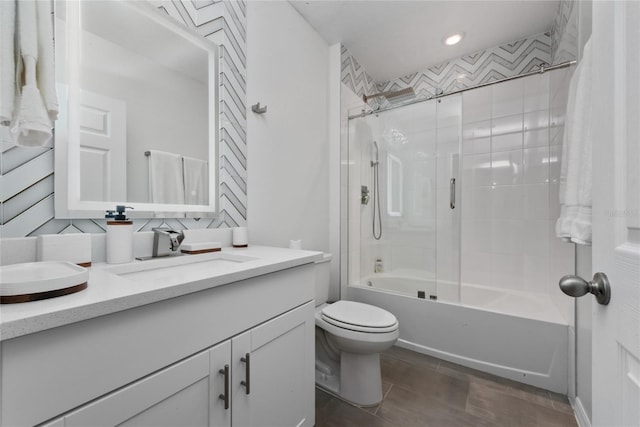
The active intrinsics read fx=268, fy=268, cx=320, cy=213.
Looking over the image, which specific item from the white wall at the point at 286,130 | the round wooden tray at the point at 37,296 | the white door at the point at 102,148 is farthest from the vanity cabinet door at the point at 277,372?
the white door at the point at 102,148

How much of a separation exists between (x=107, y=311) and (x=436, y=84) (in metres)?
3.07

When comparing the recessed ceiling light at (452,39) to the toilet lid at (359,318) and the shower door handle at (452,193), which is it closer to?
the shower door handle at (452,193)

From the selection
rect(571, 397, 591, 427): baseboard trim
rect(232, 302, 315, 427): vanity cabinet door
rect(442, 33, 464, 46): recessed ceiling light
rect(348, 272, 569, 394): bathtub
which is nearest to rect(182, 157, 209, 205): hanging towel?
rect(232, 302, 315, 427): vanity cabinet door

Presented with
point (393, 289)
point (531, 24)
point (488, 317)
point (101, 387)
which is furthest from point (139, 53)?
point (531, 24)

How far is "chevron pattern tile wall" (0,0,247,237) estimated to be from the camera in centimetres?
83

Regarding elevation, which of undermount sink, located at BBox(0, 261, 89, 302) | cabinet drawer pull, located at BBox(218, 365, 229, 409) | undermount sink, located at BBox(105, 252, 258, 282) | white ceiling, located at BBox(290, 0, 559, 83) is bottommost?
cabinet drawer pull, located at BBox(218, 365, 229, 409)

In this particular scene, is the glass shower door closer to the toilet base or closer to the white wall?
the white wall

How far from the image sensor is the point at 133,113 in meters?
1.14

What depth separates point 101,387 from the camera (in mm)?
557

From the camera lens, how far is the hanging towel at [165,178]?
1189 millimetres

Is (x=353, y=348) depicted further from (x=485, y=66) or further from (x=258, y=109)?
(x=485, y=66)

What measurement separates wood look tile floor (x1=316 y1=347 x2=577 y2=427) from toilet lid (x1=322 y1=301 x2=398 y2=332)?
0.44m

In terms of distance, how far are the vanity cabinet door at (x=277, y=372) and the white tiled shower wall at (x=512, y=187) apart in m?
1.93

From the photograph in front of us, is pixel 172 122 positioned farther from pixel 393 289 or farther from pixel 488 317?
pixel 488 317
